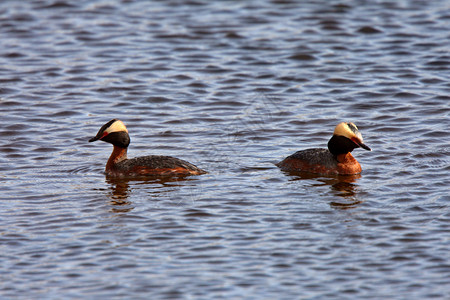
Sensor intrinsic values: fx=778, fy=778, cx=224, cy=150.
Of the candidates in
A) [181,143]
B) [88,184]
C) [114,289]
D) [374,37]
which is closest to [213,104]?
[181,143]

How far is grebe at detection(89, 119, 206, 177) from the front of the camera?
41.3ft

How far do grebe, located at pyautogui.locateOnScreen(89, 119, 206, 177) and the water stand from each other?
9.3 inches

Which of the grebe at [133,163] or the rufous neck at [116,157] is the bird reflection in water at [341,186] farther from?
the rufous neck at [116,157]

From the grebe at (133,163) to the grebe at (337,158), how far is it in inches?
65.2

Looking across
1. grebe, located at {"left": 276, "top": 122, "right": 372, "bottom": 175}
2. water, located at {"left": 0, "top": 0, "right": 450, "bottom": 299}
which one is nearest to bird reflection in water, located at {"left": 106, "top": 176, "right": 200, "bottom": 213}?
A: water, located at {"left": 0, "top": 0, "right": 450, "bottom": 299}

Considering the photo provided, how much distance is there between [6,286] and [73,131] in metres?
6.88

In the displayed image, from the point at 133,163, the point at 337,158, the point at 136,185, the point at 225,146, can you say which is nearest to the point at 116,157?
the point at 133,163

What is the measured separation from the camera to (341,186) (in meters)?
12.2

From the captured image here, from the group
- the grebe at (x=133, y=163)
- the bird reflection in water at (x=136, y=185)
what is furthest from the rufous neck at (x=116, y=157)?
the bird reflection in water at (x=136, y=185)

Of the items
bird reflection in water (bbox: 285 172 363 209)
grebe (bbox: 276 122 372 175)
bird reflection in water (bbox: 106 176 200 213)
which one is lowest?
bird reflection in water (bbox: 285 172 363 209)

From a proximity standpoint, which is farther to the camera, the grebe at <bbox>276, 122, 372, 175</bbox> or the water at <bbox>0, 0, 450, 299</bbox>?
the grebe at <bbox>276, 122, 372, 175</bbox>

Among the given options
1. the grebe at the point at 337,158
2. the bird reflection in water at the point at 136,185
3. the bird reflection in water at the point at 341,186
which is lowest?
the bird reflection in water at the point at 341,186

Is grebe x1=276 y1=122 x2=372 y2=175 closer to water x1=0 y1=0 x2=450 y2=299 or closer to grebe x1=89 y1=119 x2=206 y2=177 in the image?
water x1=0 y1=0 x2=450 y2=299

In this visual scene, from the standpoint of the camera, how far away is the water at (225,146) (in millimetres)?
9016
